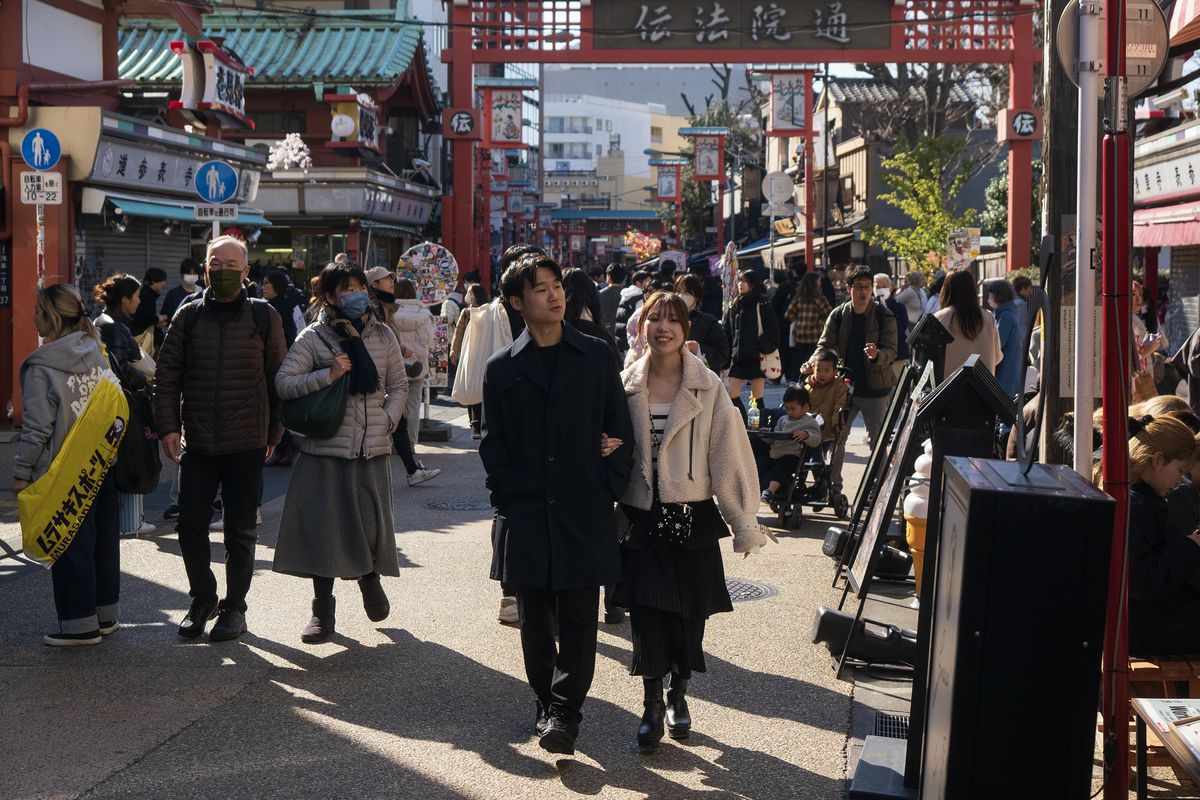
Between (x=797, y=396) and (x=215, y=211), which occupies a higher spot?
(x=215, y=211)

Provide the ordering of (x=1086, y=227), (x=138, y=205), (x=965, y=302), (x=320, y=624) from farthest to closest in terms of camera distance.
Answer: (x=138, y=205), (x=965, y=302), (x=320, y=624), (x=1086, y=227)

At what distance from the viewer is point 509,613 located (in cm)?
738

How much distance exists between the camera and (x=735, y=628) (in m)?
7.37

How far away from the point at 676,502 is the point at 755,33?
70.3ft

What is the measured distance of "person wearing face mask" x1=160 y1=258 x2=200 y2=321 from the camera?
12.9 meters

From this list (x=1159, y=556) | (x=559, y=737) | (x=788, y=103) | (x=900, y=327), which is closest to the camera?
(x=1159, y=556)

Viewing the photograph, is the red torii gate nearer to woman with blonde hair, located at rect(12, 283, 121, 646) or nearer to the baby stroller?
the baby stroller

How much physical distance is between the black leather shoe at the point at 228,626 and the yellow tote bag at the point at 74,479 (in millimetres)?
819

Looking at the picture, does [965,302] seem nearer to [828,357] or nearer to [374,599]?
[828,357]

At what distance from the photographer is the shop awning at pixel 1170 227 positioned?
1864 cm

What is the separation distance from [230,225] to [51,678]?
1694cm

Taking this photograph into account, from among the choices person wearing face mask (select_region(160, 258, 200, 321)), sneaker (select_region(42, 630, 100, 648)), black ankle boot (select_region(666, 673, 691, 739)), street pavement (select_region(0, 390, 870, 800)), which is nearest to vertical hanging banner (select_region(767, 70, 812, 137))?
person wearing face mask (select_region(160, 258, 200, 321))

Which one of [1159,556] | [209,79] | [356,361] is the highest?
[209,79]

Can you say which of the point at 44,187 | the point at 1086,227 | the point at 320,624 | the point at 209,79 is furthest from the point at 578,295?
the point at 209,79
